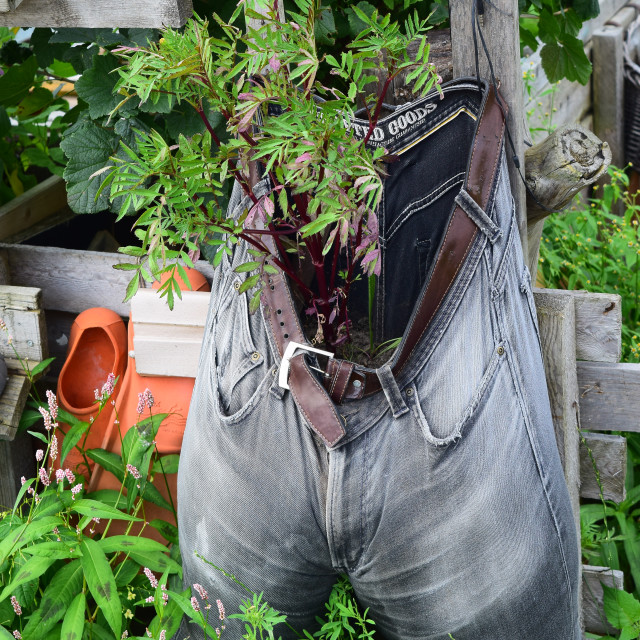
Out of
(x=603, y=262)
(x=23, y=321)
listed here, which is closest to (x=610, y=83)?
(x=603, y=262)

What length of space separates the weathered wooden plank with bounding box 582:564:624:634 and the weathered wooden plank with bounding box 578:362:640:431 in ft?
1.25

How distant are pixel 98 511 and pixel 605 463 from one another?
1.17 metres

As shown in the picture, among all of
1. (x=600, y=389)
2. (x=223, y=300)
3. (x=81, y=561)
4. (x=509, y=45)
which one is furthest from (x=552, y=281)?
(x=81, y=561)

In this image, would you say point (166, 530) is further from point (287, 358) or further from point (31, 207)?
point (31, 207)

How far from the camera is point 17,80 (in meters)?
2.24

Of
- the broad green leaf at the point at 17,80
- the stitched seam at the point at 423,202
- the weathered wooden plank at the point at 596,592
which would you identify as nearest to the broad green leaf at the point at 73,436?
the stitched seam at the point at 423,202

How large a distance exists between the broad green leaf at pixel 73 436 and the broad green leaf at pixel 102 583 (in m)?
0.32

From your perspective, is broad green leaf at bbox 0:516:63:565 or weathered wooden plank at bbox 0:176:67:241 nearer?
broad green leaf at bbox 0:516:63:565

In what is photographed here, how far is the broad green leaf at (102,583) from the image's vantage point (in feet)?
4.85

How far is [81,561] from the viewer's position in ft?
5.09

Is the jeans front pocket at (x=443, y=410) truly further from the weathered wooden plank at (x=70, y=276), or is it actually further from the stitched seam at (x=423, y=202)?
the weathered wooden plank at (x=70, y=276)

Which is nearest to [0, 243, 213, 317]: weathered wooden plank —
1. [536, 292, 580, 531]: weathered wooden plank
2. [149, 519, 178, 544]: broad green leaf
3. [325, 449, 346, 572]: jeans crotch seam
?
[149, 519, 178, 544]: broad green leaf

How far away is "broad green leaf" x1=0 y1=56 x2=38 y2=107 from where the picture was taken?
2.22m

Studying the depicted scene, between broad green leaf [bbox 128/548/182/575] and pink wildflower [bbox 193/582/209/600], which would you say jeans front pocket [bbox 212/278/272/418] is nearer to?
pink wildflower [bbox 193/582/209/600]
